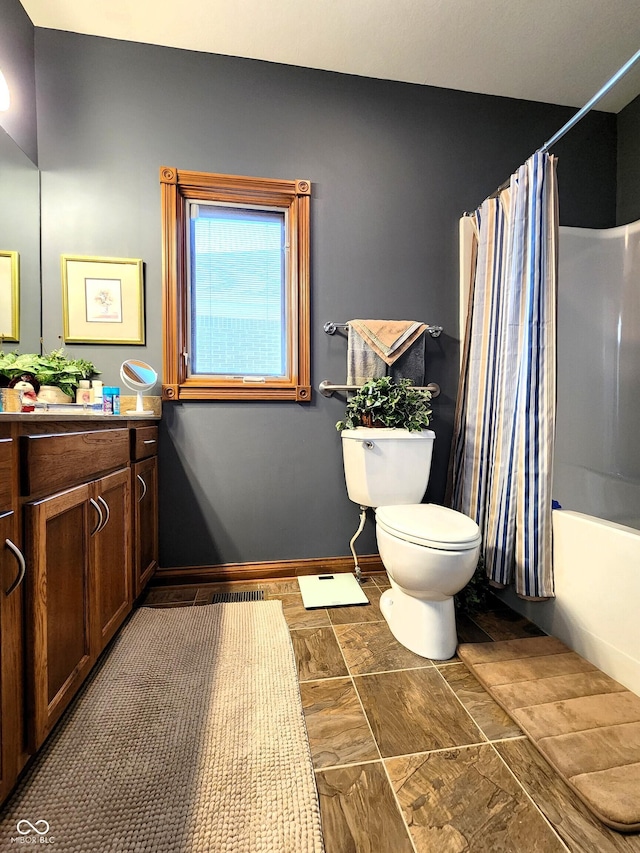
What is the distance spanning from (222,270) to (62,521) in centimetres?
146

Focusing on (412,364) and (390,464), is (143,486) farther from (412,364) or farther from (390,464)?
(412,364)

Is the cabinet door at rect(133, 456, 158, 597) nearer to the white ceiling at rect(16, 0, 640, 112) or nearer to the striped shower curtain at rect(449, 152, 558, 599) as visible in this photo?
Result: the striped shower curtain at rect(449, 152, 558, 599)

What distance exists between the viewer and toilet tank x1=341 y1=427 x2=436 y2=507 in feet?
5.65

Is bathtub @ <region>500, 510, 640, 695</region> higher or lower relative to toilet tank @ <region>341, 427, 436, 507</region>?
lower

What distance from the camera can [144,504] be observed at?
62.8 inches

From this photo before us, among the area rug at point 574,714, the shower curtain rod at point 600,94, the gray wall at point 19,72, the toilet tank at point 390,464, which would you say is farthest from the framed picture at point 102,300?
the area rug at point 574,714

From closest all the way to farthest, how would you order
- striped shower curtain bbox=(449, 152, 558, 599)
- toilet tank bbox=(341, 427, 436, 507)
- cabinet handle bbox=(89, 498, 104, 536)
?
1. cabinet handle bbox=(89, 498, 104, 536)
2. striped shower curtain bbox=(449, 152, 558, 599)
3. toilet tank bbox=(341, 427, 436, 507)

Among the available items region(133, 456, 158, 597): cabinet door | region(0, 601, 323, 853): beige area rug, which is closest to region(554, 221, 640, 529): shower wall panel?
region(0, 601, 323, 853): beige area rug

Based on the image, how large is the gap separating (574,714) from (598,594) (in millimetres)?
377

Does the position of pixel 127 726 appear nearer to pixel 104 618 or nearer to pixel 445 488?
pixel 104 618

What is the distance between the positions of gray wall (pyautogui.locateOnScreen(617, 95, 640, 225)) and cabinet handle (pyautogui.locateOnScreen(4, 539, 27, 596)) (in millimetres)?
3020

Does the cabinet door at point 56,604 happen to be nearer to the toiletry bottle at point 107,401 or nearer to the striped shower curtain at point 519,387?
the toiletry bottle at point 107,401

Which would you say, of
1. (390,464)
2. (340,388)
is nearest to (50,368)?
(340,388)

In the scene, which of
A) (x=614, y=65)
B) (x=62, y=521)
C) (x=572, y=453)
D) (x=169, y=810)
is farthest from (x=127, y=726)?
(x=614, y=65)
